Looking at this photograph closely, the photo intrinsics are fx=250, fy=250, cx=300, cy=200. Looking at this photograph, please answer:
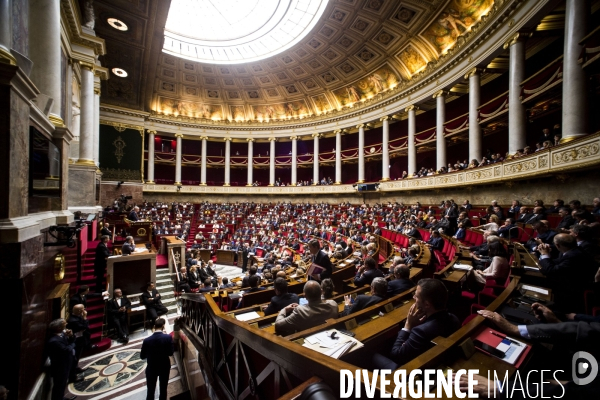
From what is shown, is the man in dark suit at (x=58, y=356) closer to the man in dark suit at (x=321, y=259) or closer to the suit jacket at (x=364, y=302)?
the man in dark suit at (x=321, y=259)

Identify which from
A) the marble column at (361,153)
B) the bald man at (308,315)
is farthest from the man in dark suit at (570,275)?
the marble column at (361,153)

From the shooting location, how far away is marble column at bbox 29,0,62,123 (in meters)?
4.68

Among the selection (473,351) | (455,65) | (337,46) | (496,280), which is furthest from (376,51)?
(473,351)

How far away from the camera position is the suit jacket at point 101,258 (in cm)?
683

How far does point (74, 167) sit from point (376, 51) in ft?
59.0

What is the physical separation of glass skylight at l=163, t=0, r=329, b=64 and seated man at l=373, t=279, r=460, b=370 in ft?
65.8

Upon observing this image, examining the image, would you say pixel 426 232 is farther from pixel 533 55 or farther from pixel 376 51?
pixel 376 51

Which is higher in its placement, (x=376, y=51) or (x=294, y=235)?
(x=376, y=51)

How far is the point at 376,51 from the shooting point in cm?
1711

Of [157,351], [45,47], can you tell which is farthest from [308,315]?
[45,47]

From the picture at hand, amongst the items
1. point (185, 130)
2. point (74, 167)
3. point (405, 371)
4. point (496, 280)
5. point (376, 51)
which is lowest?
point (496, 280)

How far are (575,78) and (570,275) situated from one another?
26.0ft

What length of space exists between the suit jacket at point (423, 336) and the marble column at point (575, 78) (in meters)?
8.68

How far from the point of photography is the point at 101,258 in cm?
692
